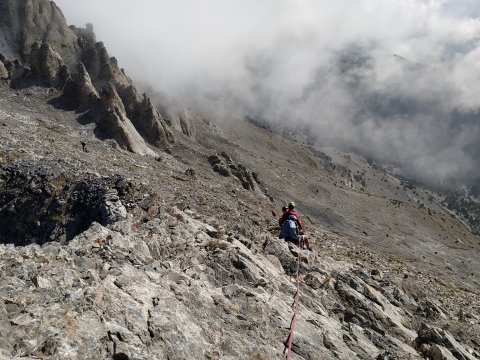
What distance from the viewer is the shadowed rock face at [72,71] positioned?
67438 millimetres

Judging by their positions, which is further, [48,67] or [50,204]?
[48,67]

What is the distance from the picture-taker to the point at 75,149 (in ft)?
149

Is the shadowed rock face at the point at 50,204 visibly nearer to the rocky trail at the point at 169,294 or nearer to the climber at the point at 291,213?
the rocky trail at the point at 169,294

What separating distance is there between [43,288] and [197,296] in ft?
15.9

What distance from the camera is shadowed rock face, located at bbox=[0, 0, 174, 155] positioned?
67438mm

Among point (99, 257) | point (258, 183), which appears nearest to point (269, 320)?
point (99, 257)

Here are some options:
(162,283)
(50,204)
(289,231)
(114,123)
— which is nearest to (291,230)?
(289,231)

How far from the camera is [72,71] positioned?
89.1m

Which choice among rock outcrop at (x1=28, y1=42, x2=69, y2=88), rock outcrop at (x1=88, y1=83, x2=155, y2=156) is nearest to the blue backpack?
rock outcrop at (x1=88, y1=83, x2=155, y2=156)

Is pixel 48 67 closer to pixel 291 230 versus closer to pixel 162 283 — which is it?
pixel 291 230

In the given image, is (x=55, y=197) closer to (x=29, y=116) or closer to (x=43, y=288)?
(x=43, y=288)

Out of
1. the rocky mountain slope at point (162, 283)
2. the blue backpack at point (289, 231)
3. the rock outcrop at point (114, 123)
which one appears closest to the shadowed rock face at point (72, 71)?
the rock outcrop at point (114, 123)

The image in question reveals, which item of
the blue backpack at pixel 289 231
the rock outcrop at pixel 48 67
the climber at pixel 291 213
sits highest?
A: the climber at pixel 291 213

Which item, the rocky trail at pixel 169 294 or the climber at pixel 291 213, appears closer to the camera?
the rocky trail at pixel 169 294
